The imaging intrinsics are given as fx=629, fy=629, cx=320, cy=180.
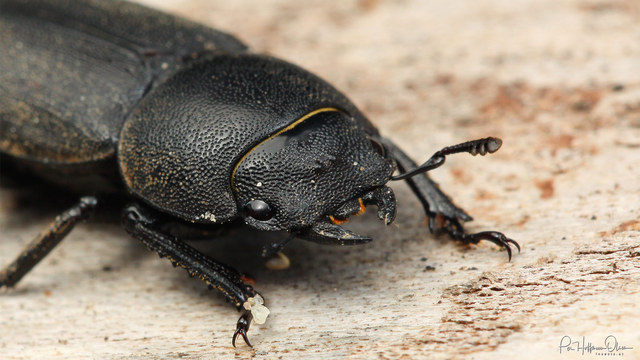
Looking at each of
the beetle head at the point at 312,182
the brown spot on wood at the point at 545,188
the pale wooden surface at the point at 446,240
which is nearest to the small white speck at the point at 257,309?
the pale wooden surface at the point at 446,240

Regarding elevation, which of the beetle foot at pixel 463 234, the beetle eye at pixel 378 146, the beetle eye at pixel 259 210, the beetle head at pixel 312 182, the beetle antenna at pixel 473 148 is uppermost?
the beetle eye at pixel 378 146

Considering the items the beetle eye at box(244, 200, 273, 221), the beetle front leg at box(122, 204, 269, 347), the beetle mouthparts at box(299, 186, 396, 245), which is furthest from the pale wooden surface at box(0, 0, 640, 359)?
the beetle eye at box(244, 200, 273, 221)

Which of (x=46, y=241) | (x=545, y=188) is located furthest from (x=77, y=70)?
(x=545, y=188)

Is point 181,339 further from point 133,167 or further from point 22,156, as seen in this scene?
point 22,156

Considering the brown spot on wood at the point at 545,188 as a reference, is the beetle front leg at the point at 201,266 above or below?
below

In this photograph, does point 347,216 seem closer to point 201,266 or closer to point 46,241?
point 201,266

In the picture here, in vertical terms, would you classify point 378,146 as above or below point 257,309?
above

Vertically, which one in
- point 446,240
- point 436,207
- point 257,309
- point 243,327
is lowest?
point 243,327

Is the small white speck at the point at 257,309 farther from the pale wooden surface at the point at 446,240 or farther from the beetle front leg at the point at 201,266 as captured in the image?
the pale wooden surface at the point at 446,240
